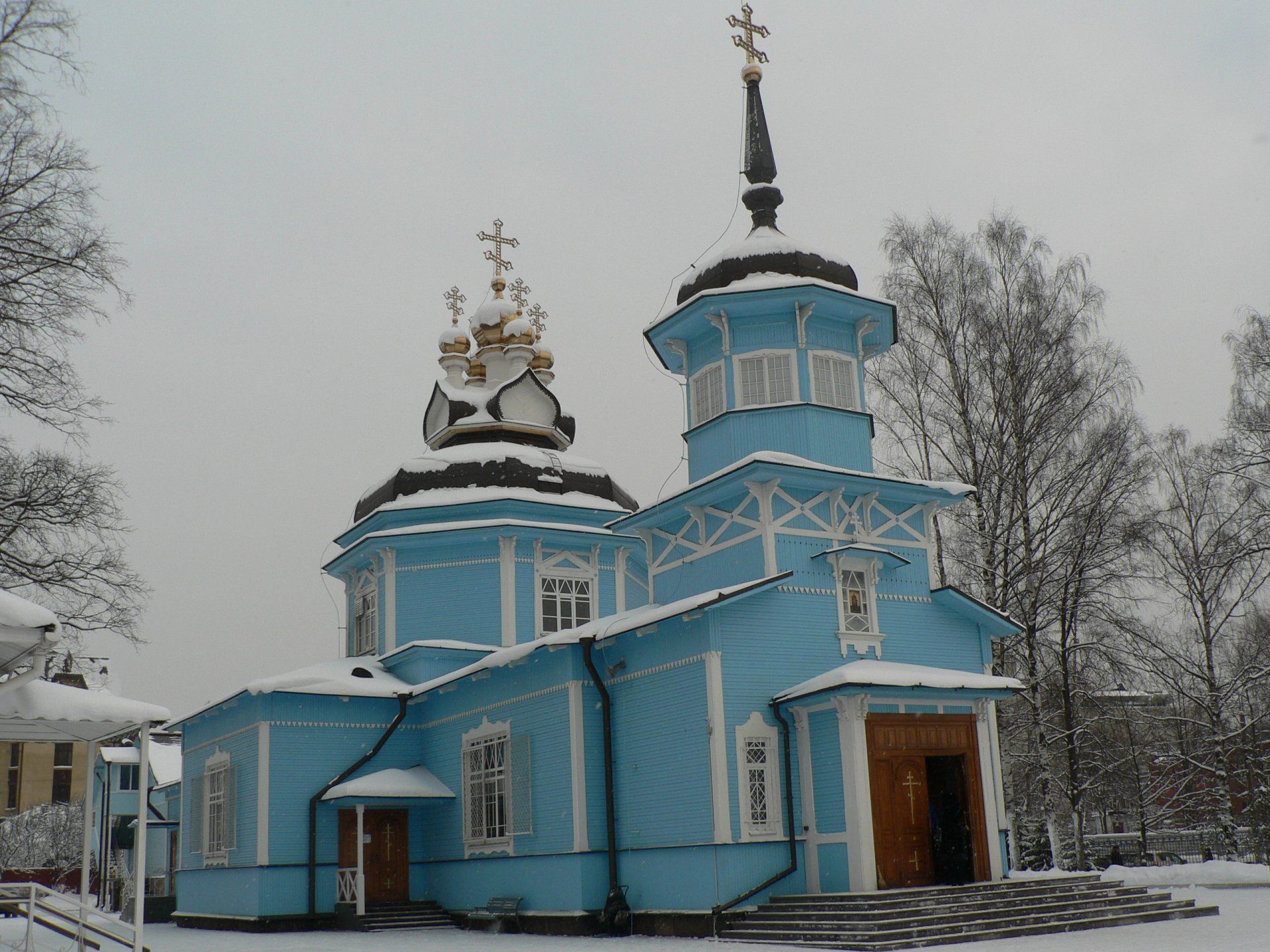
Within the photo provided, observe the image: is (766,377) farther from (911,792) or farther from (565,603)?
(565,603)

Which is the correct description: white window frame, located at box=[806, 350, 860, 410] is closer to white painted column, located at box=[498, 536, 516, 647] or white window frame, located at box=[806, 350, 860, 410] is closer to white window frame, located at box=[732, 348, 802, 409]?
white window frame, located at box=[732, 348, 802, 409]

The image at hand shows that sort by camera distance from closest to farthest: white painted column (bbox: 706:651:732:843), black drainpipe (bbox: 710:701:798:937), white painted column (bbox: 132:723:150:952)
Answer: white painted column (bbox: 132:723:150:952) → black drainpipe (bbox: 710:701:798:937) → white painted column (bbox: 706:651:732:843)

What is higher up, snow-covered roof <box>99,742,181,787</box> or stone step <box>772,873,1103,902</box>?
snow-covered roof <box>99,742,181,787</box>

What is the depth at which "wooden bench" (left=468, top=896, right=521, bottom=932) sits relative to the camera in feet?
51.5

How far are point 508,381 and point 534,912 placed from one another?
11333 mm

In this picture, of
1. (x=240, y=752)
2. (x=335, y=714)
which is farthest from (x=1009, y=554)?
(x=240, y=752)

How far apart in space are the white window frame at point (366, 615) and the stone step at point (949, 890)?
10.1 m

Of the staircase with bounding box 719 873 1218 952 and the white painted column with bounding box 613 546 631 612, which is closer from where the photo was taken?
the staircase with bounding box 719 873 1218 952

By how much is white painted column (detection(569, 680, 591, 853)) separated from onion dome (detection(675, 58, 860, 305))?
232 inches

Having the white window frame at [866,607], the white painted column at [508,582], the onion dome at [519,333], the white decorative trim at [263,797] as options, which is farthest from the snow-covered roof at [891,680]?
the onion dome at [519,333]

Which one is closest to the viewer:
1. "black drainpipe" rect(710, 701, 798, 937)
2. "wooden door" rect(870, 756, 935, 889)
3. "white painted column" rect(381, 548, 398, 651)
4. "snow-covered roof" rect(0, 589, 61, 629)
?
"snow-covered roof" rect(0, 589, 61, 629)

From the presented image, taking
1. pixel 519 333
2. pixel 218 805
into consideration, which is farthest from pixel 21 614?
pixel 519 333

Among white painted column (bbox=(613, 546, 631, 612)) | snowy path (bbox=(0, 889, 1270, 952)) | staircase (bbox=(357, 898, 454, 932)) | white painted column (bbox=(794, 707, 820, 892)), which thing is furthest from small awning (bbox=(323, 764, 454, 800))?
white painted column (bbox=(794, 707, 820, 892))

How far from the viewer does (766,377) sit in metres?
16.3
